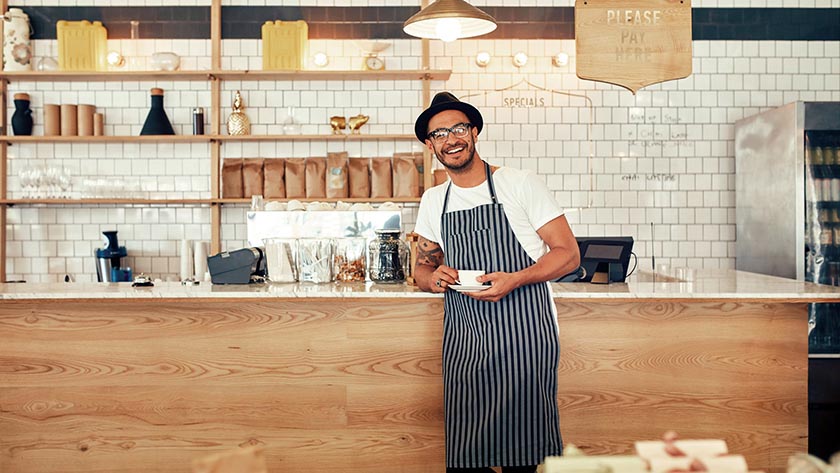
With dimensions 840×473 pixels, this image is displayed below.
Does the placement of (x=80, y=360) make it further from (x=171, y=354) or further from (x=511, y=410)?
(x=511, y=410)

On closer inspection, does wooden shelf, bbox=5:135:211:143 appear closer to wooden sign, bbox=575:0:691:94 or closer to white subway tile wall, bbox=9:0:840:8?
white subway tile wall, bbox=9:0:840:8

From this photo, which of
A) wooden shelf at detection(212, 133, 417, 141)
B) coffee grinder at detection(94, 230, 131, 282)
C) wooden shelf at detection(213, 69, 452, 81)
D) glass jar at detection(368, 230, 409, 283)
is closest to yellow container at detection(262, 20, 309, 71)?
wooden shelf at detection(213, 69, 452, 81)

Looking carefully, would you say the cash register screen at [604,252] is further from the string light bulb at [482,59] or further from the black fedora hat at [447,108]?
the string light bulb at [482,59]

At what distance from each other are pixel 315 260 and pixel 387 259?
13.7 inches

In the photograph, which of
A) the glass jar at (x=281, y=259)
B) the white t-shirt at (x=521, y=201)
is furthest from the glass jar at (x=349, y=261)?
the white t-shirt at (x=521, y=201)

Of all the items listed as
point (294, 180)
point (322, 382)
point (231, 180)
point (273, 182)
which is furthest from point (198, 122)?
point (322, 382)

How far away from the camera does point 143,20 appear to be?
571cm

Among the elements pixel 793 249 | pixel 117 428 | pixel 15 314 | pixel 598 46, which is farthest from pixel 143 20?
pixel 793 249

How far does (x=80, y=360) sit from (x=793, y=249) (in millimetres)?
4127

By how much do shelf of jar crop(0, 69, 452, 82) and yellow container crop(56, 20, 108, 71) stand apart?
8cm

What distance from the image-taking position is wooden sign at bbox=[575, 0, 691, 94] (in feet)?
9.91

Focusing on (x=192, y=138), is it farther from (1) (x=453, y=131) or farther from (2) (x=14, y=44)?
(1) (x=453, y=131)

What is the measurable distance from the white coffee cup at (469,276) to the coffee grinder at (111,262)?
356cm

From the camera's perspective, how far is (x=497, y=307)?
112 inches
